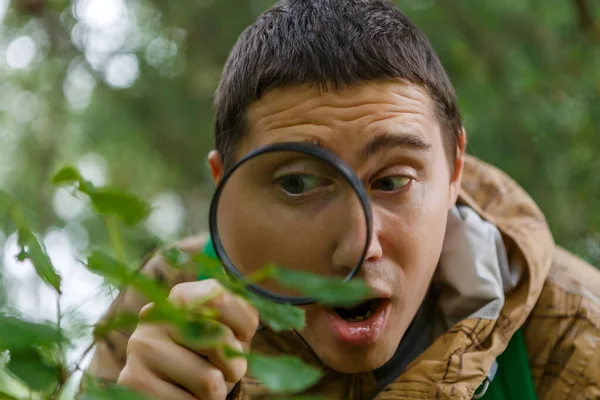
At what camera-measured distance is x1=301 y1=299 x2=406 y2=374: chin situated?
2.15m

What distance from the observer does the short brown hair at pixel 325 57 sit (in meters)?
2.23

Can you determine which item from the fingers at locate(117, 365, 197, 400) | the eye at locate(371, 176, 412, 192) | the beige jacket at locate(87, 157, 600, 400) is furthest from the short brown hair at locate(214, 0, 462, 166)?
the fingers at locate(117, 365, 197, 400)

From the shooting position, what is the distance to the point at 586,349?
2416mm

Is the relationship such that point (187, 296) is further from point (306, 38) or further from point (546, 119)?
point (546, 119)

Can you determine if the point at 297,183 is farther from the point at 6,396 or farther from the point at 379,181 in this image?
the point at 6,396

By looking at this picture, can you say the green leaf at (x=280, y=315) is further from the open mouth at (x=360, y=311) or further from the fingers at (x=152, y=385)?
the open mouth at (x=360, y=311)

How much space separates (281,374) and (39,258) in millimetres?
445

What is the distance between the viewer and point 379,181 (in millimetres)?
2105

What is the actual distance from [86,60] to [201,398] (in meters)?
5.11

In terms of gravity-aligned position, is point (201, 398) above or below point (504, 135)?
above

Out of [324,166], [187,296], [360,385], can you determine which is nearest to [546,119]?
[360,385]

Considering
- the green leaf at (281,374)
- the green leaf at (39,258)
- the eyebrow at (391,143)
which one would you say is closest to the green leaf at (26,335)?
the green leaf at (39,258)

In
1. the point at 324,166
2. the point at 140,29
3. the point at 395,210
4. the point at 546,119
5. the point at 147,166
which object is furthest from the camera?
the point at 147,166

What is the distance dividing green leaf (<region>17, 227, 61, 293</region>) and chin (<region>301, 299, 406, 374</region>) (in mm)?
1132
